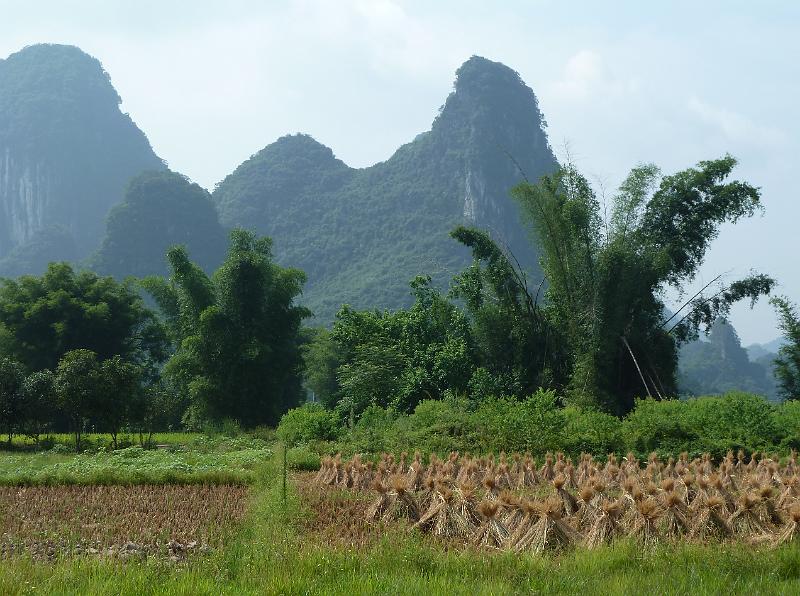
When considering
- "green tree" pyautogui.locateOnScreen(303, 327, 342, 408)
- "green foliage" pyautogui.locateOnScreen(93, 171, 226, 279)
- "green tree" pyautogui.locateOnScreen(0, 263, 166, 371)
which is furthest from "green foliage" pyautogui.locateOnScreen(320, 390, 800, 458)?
"green foliage" pyautogui.locateOnScreen(93, 171, 226, 279)

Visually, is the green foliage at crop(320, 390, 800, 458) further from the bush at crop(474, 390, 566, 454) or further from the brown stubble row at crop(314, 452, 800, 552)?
the brown stubble row at crop(314, 452, 800, 552)

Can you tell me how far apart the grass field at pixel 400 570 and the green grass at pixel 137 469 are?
501 centimetres

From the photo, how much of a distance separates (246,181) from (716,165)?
224 feet

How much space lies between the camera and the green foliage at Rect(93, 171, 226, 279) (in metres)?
61.7

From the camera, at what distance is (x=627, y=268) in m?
17.2

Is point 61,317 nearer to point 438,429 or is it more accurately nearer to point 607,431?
point 438,429

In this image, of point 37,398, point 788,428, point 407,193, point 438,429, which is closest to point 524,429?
point 438,429

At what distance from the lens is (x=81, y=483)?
1129 centimetres

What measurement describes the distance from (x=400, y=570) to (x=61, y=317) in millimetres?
21603

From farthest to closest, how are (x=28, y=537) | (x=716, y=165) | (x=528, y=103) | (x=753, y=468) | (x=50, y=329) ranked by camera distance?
(x=528, y=103), (x=50, y=329), (x=716, y=165), (x=753, y=468), (x=28, y=537)


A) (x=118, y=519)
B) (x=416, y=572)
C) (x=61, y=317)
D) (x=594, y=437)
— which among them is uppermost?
(x=61, y=317)

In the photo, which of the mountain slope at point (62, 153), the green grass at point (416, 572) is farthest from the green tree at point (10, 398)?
the mountain slope at point (62, 153)

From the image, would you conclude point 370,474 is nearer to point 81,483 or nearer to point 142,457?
point 81,483

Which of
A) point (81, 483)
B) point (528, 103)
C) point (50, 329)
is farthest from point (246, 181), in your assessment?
point (81, 483)
